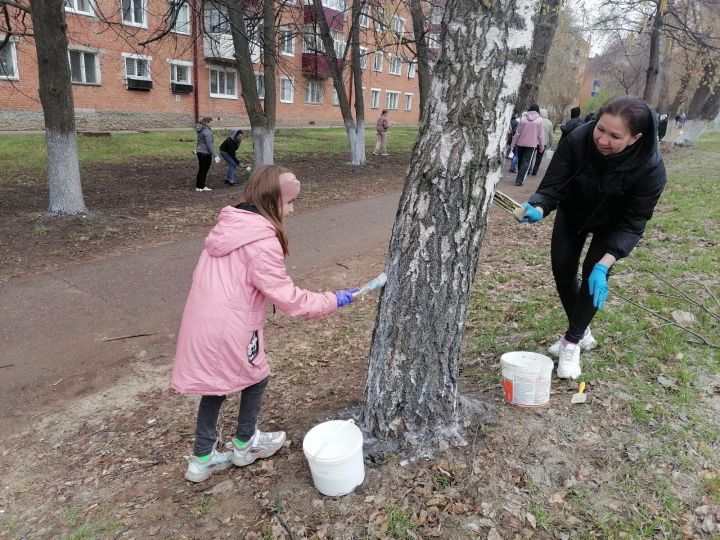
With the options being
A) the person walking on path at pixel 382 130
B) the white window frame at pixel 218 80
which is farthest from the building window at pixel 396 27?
the white window frame at pixel 218 80

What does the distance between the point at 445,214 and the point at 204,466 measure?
172 cm

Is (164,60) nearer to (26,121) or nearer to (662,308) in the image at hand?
(26,121)

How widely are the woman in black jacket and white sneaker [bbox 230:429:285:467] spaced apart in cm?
176

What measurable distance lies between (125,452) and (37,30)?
667cm

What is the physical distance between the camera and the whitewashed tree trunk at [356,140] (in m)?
14.8

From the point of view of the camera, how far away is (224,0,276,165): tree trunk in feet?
32.1

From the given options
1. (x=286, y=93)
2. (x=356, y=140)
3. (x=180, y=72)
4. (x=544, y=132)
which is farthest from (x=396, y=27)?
(x=286, y=93)

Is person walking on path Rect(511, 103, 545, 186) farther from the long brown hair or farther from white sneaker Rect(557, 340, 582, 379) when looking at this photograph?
the long brown hair

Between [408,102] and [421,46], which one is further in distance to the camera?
[408,102]

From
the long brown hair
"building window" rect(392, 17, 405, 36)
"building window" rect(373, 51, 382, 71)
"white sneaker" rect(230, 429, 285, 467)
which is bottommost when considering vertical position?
"white sneaker" rect(230, 429, 285, 467)

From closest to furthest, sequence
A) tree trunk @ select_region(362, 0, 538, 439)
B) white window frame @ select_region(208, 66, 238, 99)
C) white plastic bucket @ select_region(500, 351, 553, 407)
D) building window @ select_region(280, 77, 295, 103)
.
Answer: tree trunk @ select_region(362, 0, 538, 439) < white plastic bucket @ select_region(500, 351, 553, 407) < white window frame @ select_region(208, 66, 238, 99) < building window @ select_region(280, 77, 295, 103)

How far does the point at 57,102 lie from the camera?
7.30 metres

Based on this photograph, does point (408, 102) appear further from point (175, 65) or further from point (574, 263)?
point (574, 263)

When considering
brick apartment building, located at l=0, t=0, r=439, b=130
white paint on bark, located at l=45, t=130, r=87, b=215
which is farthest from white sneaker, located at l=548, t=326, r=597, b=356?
brick apartment building, located at l=0, t=0, r=439, b=130
